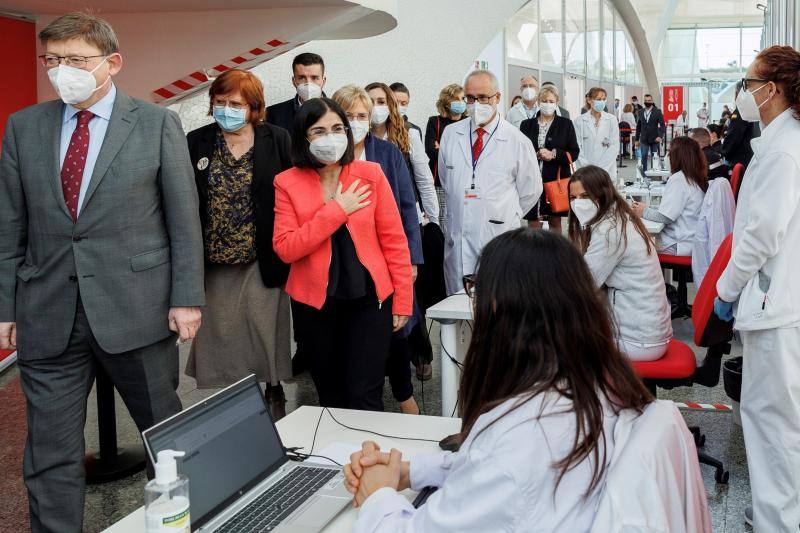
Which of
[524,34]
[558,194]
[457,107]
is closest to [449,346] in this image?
[457,107]

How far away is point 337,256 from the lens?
2.88 metres

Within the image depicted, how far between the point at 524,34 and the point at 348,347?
47.1ft

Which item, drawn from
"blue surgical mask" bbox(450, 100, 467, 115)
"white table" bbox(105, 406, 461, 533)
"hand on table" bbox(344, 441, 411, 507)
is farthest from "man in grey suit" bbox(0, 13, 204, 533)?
"blue surgical mask" bbox(450, 100, 467, 115)

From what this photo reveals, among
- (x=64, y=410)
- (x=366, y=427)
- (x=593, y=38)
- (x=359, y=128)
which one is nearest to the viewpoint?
(x=366, y=427)

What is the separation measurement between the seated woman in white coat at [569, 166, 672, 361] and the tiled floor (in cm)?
63

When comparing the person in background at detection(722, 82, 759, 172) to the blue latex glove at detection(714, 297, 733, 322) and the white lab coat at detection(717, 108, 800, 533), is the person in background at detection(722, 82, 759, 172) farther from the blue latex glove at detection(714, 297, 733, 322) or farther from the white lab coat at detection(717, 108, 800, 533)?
the white lab coat at detection(717, 108, 800, 533)

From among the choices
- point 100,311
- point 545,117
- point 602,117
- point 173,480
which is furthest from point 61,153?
point 602,117

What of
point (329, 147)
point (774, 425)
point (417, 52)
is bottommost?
point (774, 425)

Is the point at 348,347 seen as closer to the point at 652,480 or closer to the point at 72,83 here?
the point at 72,83

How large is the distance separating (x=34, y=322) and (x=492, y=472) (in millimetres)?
1744

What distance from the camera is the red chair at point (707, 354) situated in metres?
3.04

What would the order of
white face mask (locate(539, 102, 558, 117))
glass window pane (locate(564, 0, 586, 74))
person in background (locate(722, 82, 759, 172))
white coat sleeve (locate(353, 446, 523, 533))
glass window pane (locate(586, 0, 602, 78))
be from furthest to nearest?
glass window pane (locate(586, 0, 602, 78))
glass window pane (locate(564, 0, 586, 74))
white face mask (locate(539, 102, 558, 117))
person in background (locate(722, 82, 759, 172))
white coat sleeve (locate(353, 446, 523, 533))

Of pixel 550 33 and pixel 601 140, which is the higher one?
pixel 550 33

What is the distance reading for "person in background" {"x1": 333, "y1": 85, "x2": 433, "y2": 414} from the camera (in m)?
3.74
